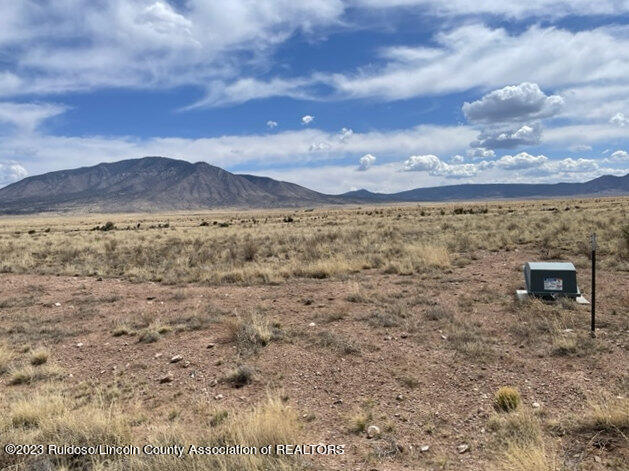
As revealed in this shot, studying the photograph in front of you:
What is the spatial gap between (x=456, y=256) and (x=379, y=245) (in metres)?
4.26

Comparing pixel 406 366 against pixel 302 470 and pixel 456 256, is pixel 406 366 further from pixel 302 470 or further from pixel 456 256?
pixel 456 256

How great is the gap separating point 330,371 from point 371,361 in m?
0.69

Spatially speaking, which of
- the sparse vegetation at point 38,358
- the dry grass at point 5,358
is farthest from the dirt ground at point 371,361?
the dry grass at point 5,358

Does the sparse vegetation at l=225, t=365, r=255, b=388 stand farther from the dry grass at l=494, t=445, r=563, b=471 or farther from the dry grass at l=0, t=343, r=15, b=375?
the dry grass at l=0, t=343, r=15, b=375

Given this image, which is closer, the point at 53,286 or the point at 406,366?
the point at 406,366

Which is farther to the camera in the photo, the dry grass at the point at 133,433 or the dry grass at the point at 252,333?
the dry grass at the point at 252,333

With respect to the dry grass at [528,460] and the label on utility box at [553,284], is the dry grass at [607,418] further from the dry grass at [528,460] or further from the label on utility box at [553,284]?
the label on utility box at [553,284]

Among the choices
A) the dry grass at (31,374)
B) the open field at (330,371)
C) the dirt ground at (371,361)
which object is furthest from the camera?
the dry grass at (31,374)

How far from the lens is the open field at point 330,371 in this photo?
4.22m

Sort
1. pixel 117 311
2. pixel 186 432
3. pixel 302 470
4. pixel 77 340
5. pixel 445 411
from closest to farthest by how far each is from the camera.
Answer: pixel 302 470 < pixel 186 432 < pixel 445 411 < pixel 77 340 < pixel 117 311

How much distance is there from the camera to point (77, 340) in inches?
326

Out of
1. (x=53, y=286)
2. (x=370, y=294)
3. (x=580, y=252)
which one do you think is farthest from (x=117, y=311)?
(x=580, y=252)

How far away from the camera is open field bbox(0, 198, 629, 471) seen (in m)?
4.22

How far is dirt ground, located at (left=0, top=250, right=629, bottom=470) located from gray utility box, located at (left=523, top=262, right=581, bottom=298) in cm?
58
